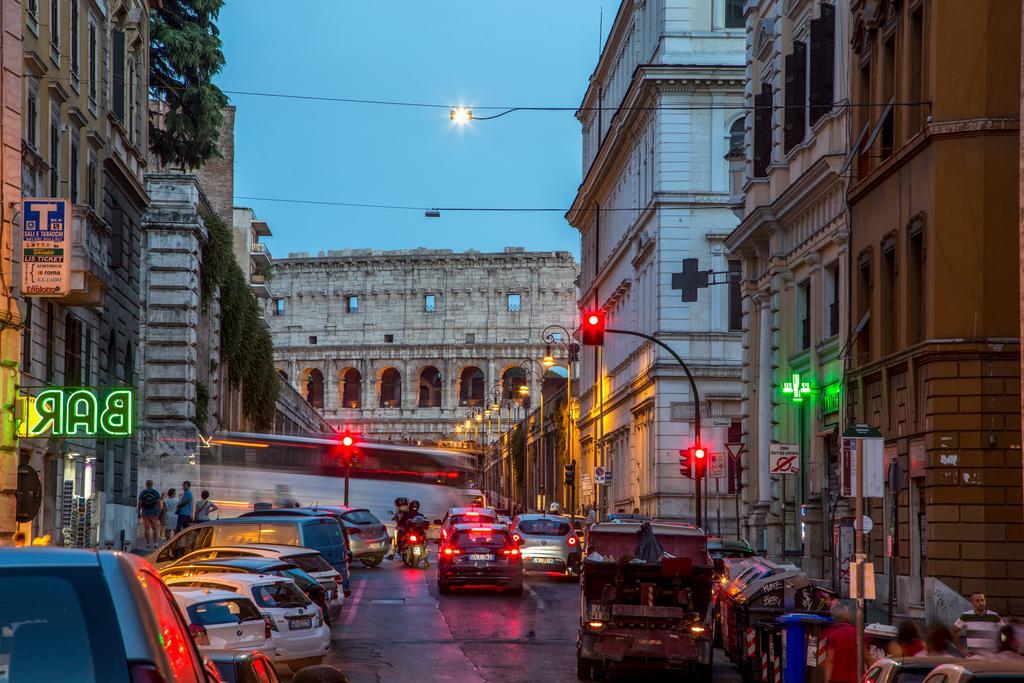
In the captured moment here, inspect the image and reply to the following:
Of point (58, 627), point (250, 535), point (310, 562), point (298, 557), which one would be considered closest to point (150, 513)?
point (250, 535)

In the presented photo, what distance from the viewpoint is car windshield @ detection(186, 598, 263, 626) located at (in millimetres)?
17312

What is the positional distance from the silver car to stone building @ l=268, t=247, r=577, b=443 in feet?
323

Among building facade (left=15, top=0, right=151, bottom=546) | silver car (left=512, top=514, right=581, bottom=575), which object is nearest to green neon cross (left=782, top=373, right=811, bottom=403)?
silver car (left=512, top=514, right=581, bottom=575)

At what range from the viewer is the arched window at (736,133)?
193 feet

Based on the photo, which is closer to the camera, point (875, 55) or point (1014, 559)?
point (1014, 559)

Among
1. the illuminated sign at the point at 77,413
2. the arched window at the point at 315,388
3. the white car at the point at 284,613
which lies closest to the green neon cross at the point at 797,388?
the illuminated sign at the point at 77,413

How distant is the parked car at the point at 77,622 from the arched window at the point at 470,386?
465 ft

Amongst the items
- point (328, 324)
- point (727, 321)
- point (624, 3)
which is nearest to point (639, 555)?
point (727, 321)

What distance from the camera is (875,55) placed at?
3219 centimetres

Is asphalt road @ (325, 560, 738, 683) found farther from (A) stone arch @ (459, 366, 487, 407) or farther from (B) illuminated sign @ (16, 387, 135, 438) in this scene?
(A) stone arch @ (459, 366, 487, 407)

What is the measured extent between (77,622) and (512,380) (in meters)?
143

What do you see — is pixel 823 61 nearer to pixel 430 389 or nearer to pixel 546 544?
pixel 546 544

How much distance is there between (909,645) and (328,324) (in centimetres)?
13319

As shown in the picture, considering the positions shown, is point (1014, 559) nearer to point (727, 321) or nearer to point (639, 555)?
point (639, 555)
